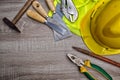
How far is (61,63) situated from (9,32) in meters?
0.17

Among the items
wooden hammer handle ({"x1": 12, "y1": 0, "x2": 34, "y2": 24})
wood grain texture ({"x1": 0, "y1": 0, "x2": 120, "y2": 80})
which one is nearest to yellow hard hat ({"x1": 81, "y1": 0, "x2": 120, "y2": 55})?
wood grain texture ({"x1": 0, "y1": 0, "x2": 120, "y2": 80})

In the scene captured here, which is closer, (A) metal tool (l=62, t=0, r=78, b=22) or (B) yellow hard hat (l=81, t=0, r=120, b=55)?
(B) yellow hard hat (l=81, t=0, r=120, b=55)

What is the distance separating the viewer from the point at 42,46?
31.5 inches

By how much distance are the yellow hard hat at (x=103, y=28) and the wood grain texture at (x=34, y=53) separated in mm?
26

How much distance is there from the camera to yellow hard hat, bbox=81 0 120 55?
2.32 feet

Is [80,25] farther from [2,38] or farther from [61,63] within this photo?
[2,38]

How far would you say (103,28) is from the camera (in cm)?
73

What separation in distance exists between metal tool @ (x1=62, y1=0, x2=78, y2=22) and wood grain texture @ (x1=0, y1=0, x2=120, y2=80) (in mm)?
52

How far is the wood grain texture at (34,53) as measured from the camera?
2.57 feet

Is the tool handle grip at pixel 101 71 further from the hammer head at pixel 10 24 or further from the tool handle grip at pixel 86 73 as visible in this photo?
the hammer head at pixel 10 24

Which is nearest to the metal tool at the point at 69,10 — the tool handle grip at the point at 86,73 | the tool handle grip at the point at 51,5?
the tool handle grip at the point at 51,5

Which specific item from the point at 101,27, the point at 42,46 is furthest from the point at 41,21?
the point at 101,27

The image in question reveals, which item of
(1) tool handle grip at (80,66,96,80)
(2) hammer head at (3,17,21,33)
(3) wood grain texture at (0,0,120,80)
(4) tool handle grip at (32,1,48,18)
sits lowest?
(1) tool handle grip at (80,66,96,80)

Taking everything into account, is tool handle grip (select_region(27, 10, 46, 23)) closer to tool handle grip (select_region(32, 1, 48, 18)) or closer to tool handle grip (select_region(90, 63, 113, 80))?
tool handle grip (select_region(32, 1, 48, 18))
